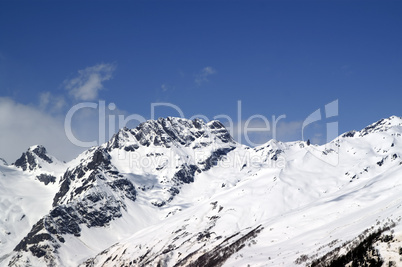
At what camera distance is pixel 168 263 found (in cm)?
19162

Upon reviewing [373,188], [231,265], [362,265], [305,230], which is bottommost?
[362,265]

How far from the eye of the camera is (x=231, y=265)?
7669cm

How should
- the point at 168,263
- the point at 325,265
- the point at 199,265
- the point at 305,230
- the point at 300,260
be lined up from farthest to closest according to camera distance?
the point at 168,263
the point at 199,265
the point at 305,230
the point at 300,260
the point at 325,265

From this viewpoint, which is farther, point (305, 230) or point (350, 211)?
point (350, 211)

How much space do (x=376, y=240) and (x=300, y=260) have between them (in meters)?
18.2

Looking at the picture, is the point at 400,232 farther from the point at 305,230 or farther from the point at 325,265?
the point at 305,230

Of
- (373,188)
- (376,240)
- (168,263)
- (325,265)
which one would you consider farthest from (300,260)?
(168,263)

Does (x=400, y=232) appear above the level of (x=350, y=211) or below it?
below

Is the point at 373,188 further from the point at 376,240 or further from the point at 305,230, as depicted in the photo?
the point at 376,240

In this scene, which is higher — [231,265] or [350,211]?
[350,211]

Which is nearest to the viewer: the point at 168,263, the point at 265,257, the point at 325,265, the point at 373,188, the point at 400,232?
the point at 400,232

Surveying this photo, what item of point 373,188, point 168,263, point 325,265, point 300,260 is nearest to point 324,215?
point 373,188

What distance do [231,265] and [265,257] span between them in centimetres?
728

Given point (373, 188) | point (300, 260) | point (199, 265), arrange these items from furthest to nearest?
1. point (373, 188)
2. point (199, 265)
3. point (300, 260)
